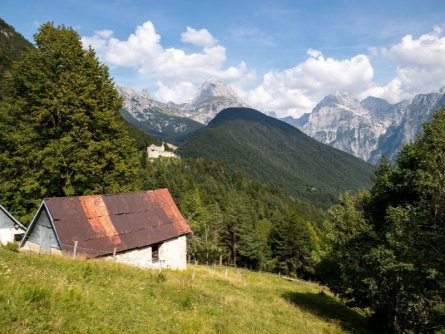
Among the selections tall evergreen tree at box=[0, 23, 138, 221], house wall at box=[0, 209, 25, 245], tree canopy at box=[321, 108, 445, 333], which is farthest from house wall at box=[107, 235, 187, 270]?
house wall at box=[0, 209, 25, 245]

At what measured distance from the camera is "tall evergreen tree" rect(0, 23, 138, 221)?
27656 millimetres

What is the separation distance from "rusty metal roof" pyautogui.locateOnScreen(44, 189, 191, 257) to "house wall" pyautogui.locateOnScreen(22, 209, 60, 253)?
116 centimetres

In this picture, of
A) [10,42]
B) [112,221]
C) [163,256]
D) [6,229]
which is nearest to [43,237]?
[112,221]

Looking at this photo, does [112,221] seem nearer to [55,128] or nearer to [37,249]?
[37,249]

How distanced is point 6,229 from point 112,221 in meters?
14.2

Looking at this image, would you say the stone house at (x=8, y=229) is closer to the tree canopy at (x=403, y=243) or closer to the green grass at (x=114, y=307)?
the green grass at (x=114, y=307)

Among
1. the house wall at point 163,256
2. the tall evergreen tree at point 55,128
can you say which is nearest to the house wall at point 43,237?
the tall evergreen tree at point 55,128

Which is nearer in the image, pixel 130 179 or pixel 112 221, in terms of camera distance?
pixel 112 221

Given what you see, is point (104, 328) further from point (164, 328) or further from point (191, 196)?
point (191, 196)

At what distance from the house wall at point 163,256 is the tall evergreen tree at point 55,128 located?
6704 millimetres

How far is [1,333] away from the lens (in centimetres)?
727

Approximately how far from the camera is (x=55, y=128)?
94.0 feet

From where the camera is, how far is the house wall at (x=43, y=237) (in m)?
24.7

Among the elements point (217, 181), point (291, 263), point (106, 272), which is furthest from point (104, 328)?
point (217, 181)
